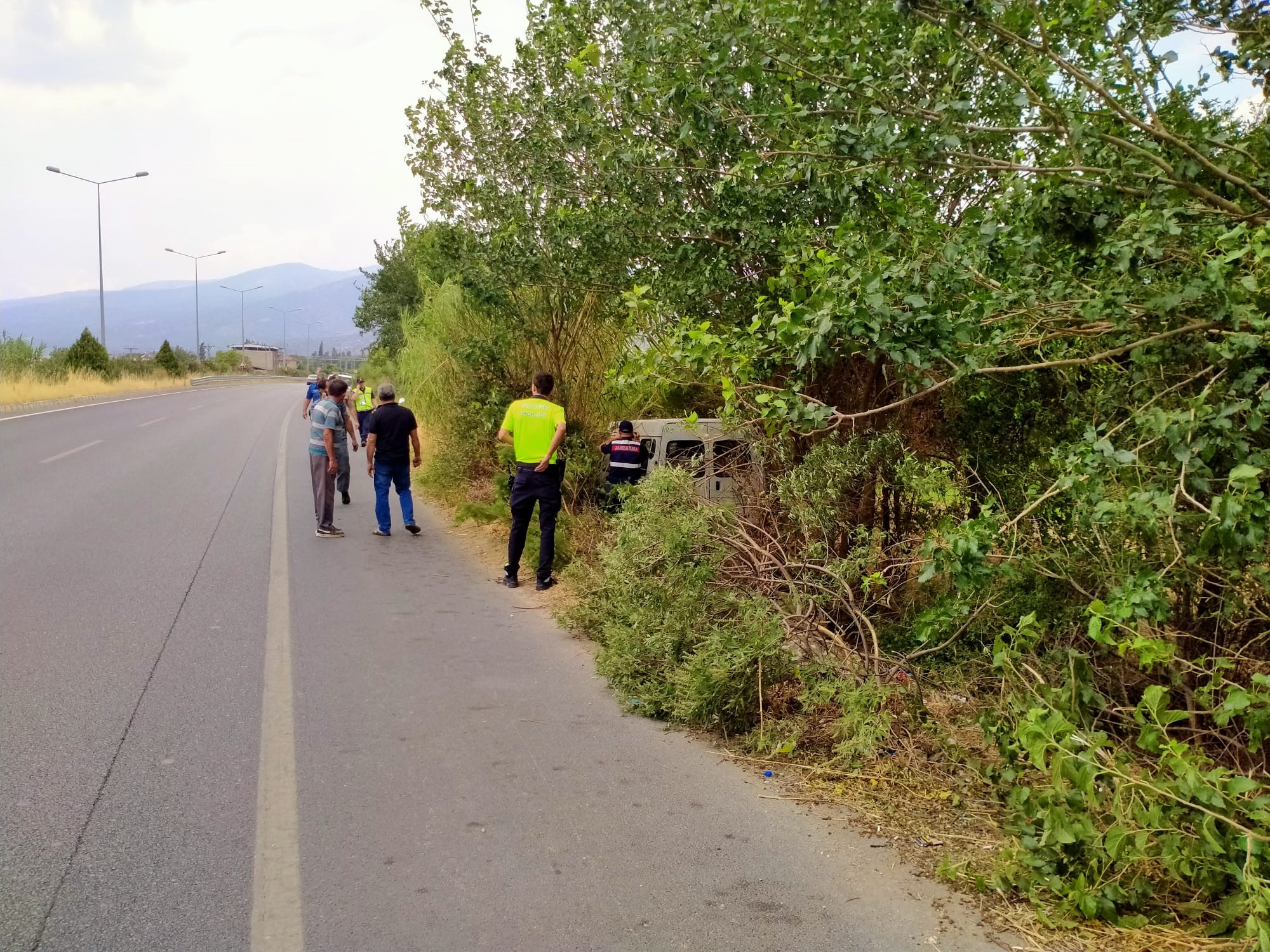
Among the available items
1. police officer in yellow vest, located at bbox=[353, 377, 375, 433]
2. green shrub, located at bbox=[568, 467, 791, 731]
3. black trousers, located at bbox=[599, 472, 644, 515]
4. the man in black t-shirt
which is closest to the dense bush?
green shrub, located at bbox=[568, 467, 791, 731]

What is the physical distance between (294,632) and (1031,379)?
17.2ft

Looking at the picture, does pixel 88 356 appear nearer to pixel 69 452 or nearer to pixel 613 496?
pixel 69 452

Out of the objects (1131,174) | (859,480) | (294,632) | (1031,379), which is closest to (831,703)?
(859,480)

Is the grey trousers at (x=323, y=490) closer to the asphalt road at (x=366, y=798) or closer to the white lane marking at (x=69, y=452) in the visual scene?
the asphalt road at (x=366, y=798)

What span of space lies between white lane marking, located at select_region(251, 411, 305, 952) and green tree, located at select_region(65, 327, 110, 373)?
4465 cm

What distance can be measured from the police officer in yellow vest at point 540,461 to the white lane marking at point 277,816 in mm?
2319

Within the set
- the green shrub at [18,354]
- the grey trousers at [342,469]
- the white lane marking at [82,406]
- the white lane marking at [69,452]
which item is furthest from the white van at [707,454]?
the green shrub at [18,354]

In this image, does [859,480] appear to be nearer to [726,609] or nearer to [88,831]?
[726,609]

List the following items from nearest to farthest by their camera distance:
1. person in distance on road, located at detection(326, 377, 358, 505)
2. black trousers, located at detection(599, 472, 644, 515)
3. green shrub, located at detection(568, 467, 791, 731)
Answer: green shrub, located at detection(568, 467, 791, 731)
black trousers, located at detection(599, 472, 644, 515)
person in distance on road, located at detection(326, 377, 358, 505)

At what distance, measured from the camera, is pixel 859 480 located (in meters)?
6.37

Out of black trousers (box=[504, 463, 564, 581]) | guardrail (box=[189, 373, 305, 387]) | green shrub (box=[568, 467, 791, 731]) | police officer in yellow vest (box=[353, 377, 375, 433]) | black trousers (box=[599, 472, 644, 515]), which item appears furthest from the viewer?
guardrail (box=[189, 373, 305, 387])

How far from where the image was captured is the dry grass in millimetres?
32906

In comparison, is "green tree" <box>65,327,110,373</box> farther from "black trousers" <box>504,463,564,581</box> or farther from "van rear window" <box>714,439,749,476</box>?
"van rear window" <box>714,439,749,476</box>

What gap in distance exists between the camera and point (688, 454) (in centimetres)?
877
